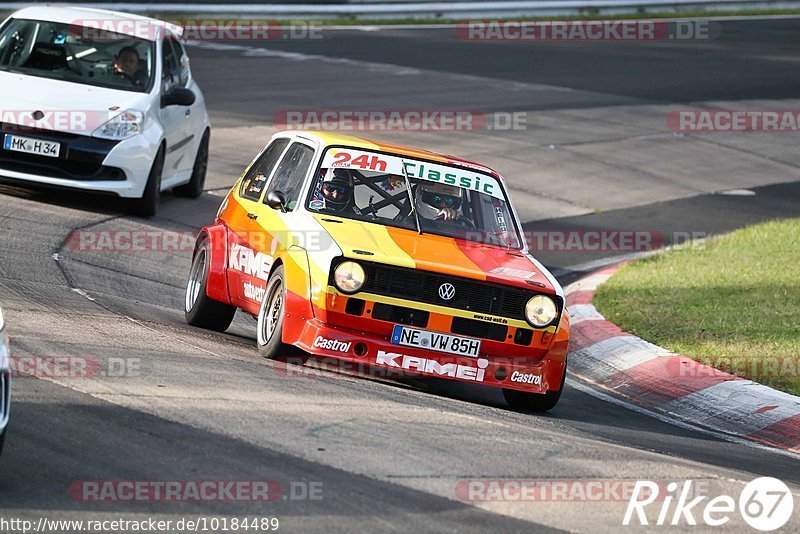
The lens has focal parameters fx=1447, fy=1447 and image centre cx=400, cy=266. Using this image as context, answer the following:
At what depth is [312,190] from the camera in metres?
9.38

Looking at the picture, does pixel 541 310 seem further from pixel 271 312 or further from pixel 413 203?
pixel 271 312

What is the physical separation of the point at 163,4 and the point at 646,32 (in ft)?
38.8

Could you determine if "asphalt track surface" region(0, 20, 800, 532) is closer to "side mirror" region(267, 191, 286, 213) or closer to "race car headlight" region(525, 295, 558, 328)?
"race car headlight" region(525, 295, 558, 328)

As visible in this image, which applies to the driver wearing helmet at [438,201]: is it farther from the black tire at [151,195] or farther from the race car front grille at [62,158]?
the black tire at [151,195]

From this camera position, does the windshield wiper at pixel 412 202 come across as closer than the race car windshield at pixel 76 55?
Yes

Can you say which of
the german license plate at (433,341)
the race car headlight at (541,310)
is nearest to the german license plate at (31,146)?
the german license plate at (433,341)

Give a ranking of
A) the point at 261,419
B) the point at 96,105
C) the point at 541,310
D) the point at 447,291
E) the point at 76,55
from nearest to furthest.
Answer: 1. the point at 261,419
2. the point at 447,291
3. the point at 541,310
4. the point at 96,105
5. the point at 76,55

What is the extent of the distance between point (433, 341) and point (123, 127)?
6118 mm

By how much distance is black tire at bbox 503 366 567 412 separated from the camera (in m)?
8.73

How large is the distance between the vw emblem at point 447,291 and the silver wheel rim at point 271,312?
3.28 ft

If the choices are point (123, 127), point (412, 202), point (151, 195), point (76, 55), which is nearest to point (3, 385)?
point (412, 202)

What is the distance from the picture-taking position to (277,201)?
30.9 feet

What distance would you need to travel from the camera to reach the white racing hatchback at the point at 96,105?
13.1 metres

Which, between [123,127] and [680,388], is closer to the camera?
[680,388]
